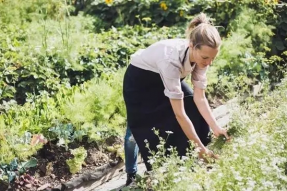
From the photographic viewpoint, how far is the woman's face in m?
3.37

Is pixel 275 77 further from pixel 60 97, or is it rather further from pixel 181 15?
pixel 60 97

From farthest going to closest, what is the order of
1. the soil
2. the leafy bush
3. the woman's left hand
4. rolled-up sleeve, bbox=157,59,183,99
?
the soil
the woman's left hand
rolled-up sleeve, bbox=157,59,183,99
the leafy bush

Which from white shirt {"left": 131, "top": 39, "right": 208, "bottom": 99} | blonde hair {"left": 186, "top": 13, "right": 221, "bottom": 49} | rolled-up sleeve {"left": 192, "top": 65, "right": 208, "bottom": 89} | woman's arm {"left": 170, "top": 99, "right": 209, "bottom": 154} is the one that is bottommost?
woman's arm {"left": 170, "top": 99, "right": 209, "bottom": 154}

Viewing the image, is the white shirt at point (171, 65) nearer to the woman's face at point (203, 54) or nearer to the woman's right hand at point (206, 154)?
the woman's face at point (203, 54)

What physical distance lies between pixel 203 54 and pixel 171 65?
0.23 metres

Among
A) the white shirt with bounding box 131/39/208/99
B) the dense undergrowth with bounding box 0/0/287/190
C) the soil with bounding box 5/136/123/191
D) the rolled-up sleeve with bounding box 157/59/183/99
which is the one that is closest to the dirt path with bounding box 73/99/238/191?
the soil with bounding box 5/136/123/191

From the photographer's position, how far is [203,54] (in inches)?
133

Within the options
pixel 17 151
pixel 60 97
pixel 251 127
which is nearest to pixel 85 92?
pixel 60 97

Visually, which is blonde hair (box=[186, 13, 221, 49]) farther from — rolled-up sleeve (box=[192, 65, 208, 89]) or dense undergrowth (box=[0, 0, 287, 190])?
dense undergrowth (box=[0, 0, 287, 190])

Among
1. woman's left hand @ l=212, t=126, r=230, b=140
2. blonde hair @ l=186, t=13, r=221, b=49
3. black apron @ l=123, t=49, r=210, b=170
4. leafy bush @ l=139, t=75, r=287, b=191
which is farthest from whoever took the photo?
black apron @ l=123, t=49, r=210, b=170

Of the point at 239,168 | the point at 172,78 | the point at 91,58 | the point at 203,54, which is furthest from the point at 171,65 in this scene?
the point at 91,58

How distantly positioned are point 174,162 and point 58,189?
141 cm

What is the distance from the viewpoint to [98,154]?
469cm

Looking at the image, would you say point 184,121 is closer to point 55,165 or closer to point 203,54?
point 203,54
